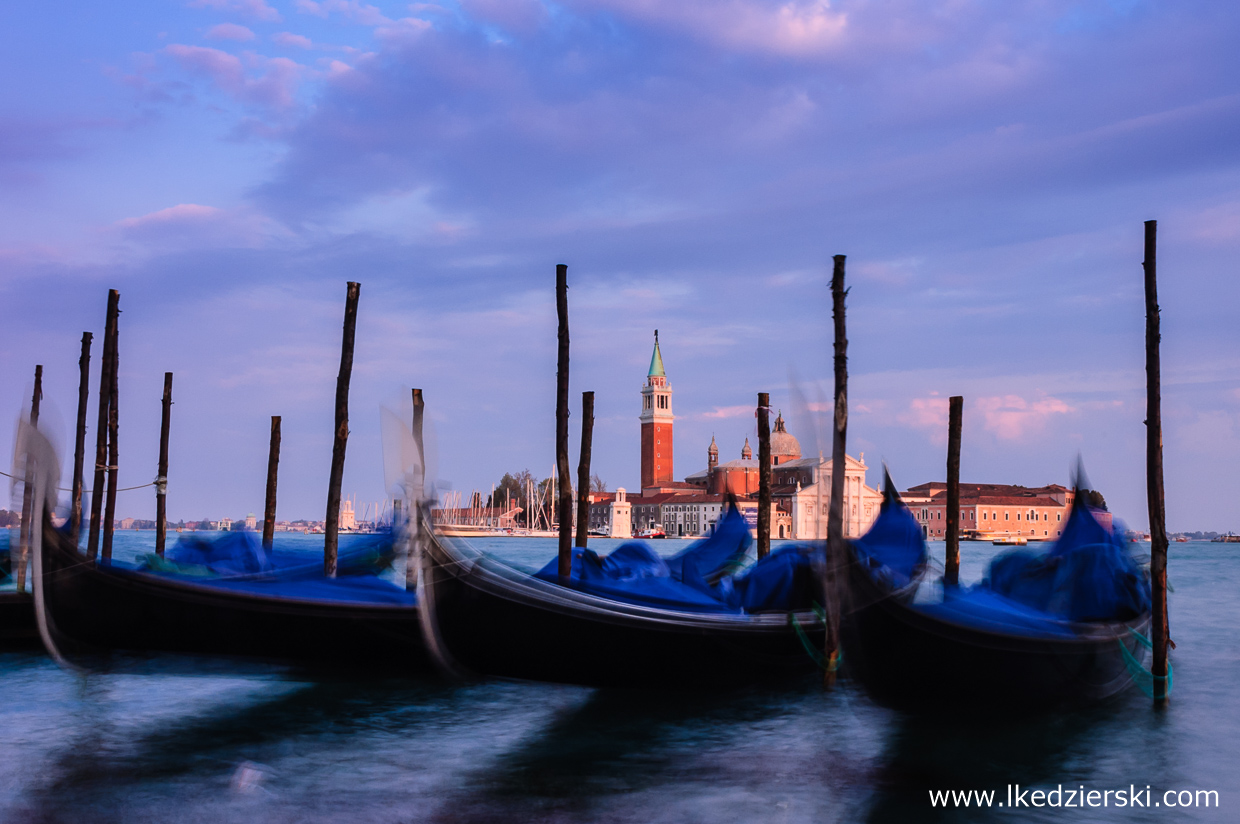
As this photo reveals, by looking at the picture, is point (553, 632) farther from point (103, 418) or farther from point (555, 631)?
point (103, 418)

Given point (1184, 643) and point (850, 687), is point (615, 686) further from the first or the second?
point (1184, 643)

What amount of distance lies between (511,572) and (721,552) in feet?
15.0

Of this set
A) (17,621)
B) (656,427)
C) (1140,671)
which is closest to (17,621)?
(17,621)

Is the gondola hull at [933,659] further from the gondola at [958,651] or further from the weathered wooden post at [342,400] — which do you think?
the weathered wooden post at [342,400]

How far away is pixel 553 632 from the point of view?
5.82 meters

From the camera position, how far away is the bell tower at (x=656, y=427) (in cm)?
7231

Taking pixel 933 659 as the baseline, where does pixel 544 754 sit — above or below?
below

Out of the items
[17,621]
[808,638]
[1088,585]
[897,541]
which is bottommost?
[17,621]

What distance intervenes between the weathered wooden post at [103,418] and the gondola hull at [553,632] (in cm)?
498

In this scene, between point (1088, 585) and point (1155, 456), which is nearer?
point (1155, 456)

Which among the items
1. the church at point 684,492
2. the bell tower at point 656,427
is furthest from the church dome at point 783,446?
the bell tower at point 656,427

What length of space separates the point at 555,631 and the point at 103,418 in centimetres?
657

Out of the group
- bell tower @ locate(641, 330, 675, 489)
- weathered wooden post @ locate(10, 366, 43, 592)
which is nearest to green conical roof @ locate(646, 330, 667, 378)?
bell tower @ locate(641, 330, 675, 489)

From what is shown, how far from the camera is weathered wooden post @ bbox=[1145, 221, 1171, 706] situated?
20.5 feet
